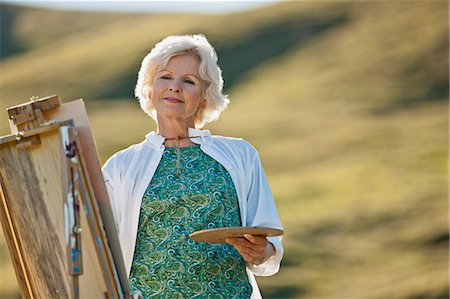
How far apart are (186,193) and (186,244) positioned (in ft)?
0.80

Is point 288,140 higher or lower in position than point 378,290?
higher

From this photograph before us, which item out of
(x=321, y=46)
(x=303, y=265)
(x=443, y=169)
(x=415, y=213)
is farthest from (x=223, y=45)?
(x=303, y=265)

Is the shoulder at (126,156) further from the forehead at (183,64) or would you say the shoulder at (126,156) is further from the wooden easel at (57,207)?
the wooden easel at (57,207)

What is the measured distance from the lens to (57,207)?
467 cm

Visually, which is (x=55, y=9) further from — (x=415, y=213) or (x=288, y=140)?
(x=415, y=213)

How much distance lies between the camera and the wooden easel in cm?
437

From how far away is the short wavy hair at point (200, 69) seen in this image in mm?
5602

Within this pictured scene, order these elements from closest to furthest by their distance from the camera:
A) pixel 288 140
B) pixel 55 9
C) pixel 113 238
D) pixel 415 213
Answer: pixel 113 238, pixel 415 213, pixel 288 140, pixel 55 9

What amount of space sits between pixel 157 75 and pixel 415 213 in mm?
24347

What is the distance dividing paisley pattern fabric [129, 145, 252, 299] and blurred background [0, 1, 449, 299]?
54.2 feet

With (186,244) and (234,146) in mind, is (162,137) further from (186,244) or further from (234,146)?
(186,244)

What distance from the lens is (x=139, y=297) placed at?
465cm

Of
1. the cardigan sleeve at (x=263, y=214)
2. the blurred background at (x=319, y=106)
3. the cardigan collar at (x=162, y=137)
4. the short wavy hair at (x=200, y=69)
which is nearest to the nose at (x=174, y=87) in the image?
the short wavy hair at (x=200, y=69)

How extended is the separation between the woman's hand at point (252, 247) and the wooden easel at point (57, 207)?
737 millimetres
